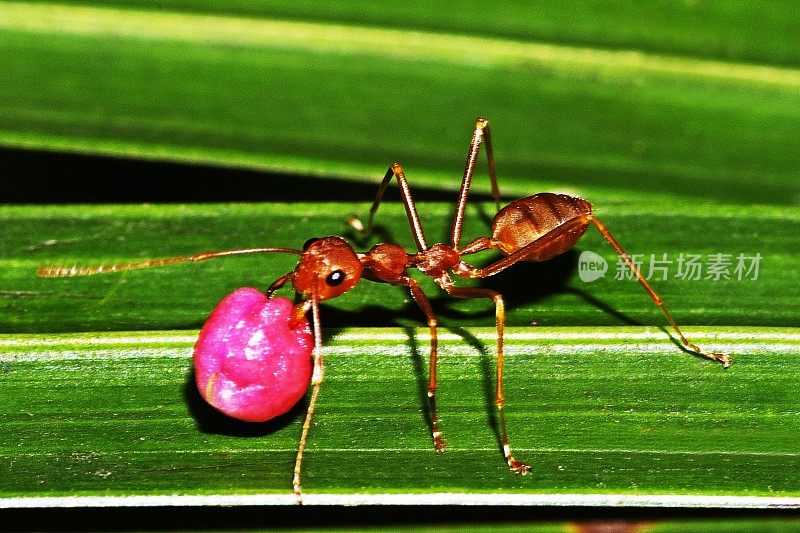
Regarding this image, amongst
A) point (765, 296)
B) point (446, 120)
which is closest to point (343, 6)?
point (446, 120)

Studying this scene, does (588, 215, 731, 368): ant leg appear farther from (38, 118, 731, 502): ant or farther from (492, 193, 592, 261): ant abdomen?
(492, 193, 592, 261): ant abdomen

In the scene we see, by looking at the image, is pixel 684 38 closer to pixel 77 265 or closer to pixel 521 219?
pixel 521 219

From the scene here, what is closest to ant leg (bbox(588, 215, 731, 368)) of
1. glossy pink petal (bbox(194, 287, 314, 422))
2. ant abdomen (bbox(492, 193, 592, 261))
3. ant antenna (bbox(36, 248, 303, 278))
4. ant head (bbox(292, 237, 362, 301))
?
ant abdomen (bbox(492, 193, 592, 261))

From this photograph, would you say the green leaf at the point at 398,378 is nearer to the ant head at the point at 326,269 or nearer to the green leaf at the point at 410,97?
the ant head at the point at 326,269

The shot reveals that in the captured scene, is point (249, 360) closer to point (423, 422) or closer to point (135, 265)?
point (135, 265)

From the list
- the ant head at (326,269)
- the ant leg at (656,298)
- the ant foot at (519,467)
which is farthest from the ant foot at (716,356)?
the ant head at (326,269)

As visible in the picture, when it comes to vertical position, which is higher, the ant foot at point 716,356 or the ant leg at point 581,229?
the ant leg at point 581,229
